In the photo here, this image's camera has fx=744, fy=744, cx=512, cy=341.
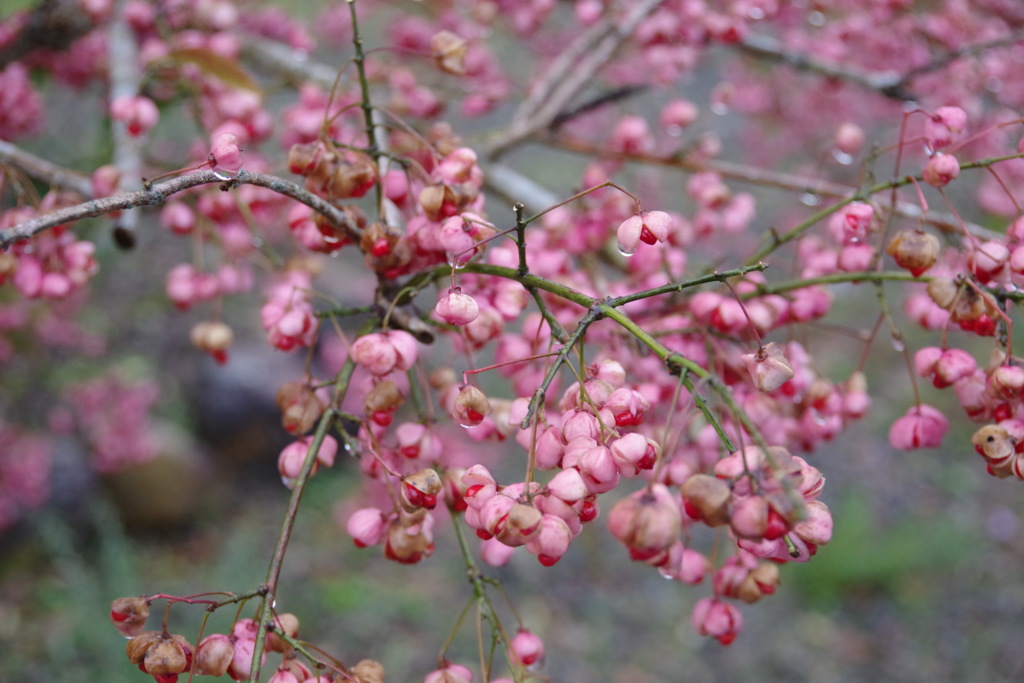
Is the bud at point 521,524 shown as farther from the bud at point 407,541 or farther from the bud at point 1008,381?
the bud at point 1008,381

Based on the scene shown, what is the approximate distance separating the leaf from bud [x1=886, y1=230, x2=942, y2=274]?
96 centimetres

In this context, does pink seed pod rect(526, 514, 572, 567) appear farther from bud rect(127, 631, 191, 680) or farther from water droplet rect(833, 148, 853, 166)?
water droplet rect(833, 148, 853, 166)

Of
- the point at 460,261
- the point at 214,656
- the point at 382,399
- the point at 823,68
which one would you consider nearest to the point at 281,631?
the point at 214,656

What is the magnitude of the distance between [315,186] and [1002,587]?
2.90 meters

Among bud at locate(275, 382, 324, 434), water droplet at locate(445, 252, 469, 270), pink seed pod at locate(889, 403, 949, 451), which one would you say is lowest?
pink seed pod at locate(889, 403, 949, 451)

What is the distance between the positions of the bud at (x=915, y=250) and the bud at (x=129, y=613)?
0.73m

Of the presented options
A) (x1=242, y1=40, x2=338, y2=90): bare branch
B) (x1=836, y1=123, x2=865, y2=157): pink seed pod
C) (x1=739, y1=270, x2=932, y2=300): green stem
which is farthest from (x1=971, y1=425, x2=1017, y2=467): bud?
(x1=242, y1=40, x2=338, y2=90): bare branch

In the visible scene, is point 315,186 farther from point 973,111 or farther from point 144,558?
point 144,558

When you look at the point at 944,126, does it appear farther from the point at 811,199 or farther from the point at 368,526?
the point at 368,526

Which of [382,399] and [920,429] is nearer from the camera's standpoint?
[382,399]

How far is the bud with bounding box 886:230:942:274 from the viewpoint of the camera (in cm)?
68

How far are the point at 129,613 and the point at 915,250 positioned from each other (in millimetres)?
764

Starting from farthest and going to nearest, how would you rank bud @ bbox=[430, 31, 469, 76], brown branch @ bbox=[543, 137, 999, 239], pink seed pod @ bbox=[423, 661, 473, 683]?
1. brown branch @ bbox=[543, 137, 999, 239]
2. bud @ bbox=[430, 31, 469, 76]
3. pink seed pod @ bbox=[423, 661, 473, 683]

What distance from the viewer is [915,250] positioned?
0.68 m
